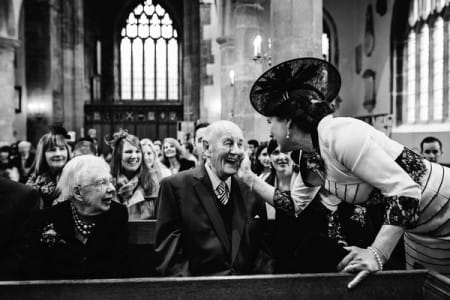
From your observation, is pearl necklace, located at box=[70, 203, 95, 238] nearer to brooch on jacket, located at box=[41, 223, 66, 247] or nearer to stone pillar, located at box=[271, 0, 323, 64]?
brooch on jacket, located at box=[41, 223, 66, 247]

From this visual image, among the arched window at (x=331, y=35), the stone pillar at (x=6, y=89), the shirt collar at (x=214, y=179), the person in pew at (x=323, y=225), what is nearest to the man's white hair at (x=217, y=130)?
the shirt collar at (x=214, y=179)

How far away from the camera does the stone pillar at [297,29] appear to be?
21.1 ft

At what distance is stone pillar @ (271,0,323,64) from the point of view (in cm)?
642

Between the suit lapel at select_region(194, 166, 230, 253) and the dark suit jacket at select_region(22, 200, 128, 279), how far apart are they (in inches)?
24.4

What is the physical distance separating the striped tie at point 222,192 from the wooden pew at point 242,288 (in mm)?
837

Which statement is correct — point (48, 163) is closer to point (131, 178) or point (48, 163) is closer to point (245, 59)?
point (131, 178)

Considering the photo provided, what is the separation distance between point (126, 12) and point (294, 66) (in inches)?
1198

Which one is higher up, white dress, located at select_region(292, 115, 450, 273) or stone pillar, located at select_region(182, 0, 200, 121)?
stone pillar, located at select_region(182, 0, 200, 121)

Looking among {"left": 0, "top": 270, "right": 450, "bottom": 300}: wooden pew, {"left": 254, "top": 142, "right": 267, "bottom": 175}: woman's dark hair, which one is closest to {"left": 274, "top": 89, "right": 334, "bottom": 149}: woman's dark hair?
{"left": 0, "top": 270, "right": 450, "bottom": 300}: wooden pew

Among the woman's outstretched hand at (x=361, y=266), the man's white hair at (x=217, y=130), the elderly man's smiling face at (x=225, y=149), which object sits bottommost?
the woman's outstretched hand at (x=361, y=266)

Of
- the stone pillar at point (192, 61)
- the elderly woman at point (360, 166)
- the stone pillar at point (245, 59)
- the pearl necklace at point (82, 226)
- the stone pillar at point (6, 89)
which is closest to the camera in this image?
the elderly woman at point (360, 166)

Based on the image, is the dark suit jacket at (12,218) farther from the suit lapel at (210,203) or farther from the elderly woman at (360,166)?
the elderly woman at (360,166)

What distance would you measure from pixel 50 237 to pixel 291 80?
5.22 ft

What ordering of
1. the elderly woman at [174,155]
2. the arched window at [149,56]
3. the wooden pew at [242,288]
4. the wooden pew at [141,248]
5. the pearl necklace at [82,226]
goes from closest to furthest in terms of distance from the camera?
the wooden pew at [242,288]
the pearl necklace at [82,226]
the wooden pew at [141,248]
the elderly woman at [174,155]
the arched window at [149,56]
